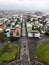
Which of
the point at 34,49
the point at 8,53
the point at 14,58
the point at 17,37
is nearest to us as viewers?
the point at 14,58

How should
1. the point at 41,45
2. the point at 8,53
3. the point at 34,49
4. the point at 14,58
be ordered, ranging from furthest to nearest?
the point at 41,45 < the point at 34,49 < the point at 8,53 < the point at 14,58

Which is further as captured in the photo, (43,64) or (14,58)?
(14,58)

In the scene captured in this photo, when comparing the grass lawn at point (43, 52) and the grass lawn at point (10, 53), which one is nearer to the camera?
the grass lawn at point (43, 52)

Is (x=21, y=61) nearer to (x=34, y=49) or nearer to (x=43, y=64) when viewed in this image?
(x=43, y=64)

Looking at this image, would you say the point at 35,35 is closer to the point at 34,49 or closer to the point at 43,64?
the point at 34,49

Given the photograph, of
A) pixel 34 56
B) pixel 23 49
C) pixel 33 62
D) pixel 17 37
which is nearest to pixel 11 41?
pixel 17 37
